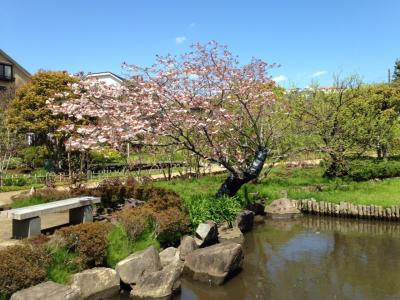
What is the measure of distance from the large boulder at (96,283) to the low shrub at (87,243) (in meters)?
0.34

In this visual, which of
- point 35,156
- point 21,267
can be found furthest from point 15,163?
point 21,267

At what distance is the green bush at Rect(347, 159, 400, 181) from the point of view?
65.2ft

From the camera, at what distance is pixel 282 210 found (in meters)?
16.4

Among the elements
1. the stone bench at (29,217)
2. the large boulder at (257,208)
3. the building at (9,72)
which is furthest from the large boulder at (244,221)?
the building at (9,72)

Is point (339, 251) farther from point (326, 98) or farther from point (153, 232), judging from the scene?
point (326, 98)

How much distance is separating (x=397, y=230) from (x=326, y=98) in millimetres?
9421

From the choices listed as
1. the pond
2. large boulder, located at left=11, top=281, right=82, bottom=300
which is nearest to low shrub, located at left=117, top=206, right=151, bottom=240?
the pond

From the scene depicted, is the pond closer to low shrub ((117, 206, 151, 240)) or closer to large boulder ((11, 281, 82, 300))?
low shrub ((117, 206, 151, 240))

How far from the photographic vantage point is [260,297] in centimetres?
873

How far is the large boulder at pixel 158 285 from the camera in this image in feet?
28.4

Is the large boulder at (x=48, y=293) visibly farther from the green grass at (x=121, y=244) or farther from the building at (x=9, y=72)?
→ the building at (x=9, y=72)

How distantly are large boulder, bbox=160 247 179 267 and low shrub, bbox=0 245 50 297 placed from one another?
2.72 metres

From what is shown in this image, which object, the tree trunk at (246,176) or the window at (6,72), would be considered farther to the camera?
the window at (6,72)

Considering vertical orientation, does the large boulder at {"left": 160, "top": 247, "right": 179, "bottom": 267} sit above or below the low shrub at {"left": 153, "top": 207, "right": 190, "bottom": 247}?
below
